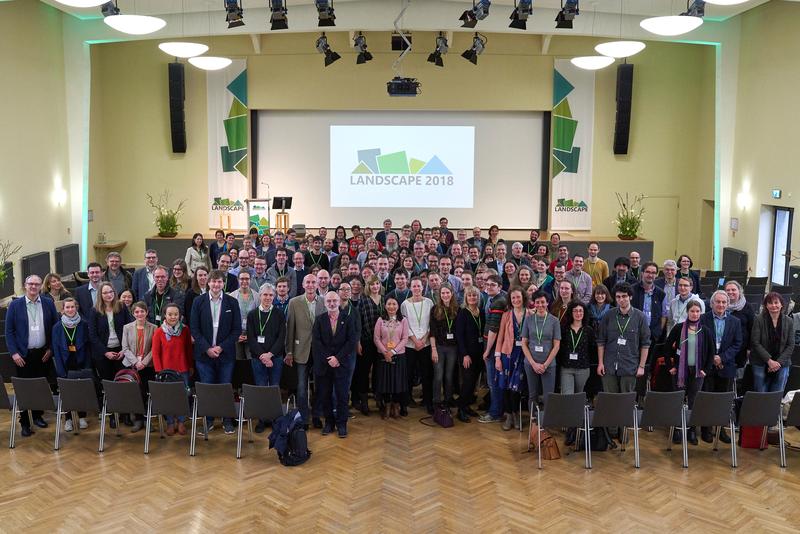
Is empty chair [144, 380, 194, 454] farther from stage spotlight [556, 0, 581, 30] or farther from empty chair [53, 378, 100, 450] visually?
stage spotlight [556, 0, 581, 30]

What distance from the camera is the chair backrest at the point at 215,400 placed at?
257 inches

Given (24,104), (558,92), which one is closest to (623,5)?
(558,92)

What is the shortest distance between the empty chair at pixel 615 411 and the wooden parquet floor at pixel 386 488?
0.41 m

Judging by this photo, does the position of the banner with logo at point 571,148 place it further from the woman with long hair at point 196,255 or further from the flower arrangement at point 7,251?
the flower arrangement at point 7,251

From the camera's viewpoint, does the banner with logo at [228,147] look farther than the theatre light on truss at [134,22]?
Yes

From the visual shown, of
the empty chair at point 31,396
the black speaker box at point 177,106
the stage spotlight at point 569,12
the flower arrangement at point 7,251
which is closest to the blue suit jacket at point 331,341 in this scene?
the empty chair at point 31,396

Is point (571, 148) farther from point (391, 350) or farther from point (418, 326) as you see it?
point (391, 350)

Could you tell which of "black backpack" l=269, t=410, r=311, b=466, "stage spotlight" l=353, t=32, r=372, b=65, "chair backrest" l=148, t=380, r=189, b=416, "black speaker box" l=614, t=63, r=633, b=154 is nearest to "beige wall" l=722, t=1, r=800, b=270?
"black speaker box" l=614, t=63, r=633, b=154

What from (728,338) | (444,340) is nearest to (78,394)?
(444,340)

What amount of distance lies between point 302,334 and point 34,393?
7.99 ft

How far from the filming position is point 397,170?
1684 centimetres

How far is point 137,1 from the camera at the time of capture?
1287 centimetres

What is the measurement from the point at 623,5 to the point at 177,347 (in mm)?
10242

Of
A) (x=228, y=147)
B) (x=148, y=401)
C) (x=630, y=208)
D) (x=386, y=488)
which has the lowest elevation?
(x=386, y=488)
